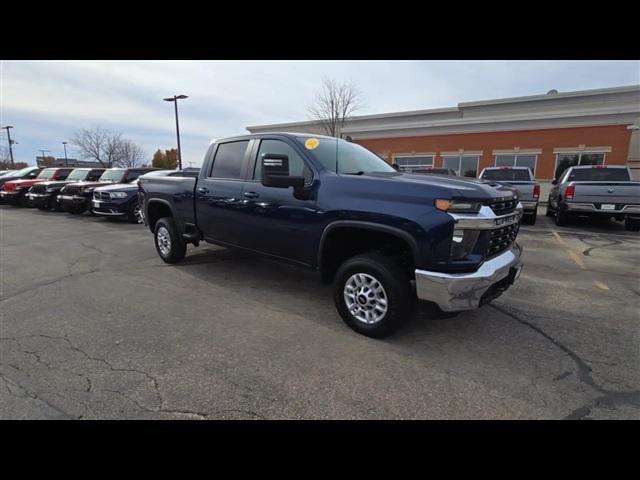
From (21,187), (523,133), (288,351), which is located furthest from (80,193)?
(523,133)

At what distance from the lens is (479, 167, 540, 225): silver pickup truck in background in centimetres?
1077

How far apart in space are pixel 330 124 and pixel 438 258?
28952mm

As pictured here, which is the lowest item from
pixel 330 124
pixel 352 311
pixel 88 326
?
pixel 88 326

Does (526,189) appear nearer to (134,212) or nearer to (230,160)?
(230,160)

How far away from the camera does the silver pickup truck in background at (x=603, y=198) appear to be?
29.8 ft

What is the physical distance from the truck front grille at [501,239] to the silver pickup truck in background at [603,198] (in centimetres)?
764

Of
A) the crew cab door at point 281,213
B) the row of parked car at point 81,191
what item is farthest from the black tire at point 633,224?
the row of parked car at point 81,191

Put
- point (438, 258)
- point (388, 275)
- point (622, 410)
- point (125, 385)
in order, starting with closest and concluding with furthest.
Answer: point (622, 410) < point (125, 385) < point (438, 258) < point (388, 275)

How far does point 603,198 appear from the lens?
30.7ft

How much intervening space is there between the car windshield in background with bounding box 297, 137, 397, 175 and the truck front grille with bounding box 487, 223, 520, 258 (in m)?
1.52

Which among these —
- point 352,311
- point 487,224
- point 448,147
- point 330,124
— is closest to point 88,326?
point 352,311

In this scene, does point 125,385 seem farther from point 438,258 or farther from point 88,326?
point 438,258

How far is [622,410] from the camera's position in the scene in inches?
98.1

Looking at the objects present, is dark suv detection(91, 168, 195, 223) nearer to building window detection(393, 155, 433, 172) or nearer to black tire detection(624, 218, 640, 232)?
black tire detection(624, 218, 640, 232)
